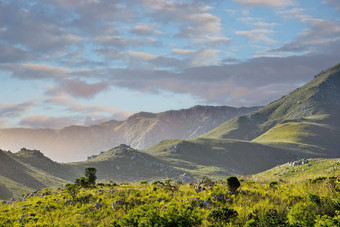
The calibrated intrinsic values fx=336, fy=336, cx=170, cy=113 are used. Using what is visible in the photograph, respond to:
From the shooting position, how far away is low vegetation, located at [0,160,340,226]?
2703cm

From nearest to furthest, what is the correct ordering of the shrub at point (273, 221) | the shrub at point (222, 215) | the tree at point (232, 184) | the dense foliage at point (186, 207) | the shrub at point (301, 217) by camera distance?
the shrub at point (301, 217) < the shrub at point (273, 221) < the dense foliage at point (186, 207) < the shrub at point (222, 215) < the tree at point (232, 184)

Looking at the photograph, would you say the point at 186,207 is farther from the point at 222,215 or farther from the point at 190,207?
the point at 222,215

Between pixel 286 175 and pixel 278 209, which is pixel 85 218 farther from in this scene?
pixel 286 175

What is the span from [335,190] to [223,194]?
1095cm

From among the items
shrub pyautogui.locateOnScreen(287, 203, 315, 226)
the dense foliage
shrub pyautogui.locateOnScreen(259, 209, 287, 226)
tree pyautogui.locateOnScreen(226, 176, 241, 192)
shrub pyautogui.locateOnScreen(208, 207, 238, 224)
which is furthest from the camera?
tree pyautogui.locateOnScreen(226, 176, 241, 192)

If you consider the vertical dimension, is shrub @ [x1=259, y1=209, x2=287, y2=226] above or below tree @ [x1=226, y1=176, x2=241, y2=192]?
below

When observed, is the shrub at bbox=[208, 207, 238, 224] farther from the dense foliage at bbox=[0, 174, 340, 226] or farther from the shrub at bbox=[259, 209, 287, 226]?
the shrub at bbox=[259, 209, 287, 226]

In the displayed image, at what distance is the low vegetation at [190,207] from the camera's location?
88.7ft

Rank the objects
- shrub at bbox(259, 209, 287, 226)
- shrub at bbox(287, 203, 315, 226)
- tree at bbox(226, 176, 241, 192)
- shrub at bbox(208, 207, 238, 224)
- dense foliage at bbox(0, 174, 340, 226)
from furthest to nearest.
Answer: tree at bbox(226, 176, 241, 192) → shrub at bbox(208, 207, 238, 224) → dense foliage at bbox(0, 174, 340, 226) → shrub at bbox(259, 209, 287, 226) → shrub at bbox(287, 203, 315, 226)

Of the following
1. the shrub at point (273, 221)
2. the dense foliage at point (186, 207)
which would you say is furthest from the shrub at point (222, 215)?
the shrub at point (273, 221)

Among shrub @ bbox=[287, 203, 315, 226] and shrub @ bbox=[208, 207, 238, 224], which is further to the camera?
shrub @ bbox=[208, 207, 238, 224]

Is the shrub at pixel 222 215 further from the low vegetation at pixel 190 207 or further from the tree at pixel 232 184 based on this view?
the tree at pixel 232 184

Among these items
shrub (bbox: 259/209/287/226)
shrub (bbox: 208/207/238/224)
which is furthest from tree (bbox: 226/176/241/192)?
shrub (bbox: 259/209/287/226)

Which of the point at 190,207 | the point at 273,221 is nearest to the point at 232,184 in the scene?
the point at 190,207
